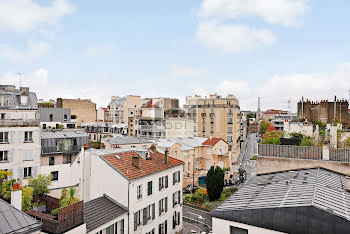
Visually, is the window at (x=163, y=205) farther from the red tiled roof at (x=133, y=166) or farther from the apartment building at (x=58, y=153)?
the apartment building at (x=58, y=153)

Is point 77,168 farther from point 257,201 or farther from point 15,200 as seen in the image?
point 257,201

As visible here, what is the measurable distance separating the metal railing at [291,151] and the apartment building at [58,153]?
21508mm


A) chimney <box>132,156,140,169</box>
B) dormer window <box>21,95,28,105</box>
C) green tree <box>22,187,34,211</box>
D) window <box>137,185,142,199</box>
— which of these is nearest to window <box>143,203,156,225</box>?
window <box>137,185,142,199</box>

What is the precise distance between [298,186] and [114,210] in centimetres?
1206

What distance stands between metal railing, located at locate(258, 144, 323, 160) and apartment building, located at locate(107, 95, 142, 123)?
62.7 meters

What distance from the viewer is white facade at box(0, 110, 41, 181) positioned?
29.1 meters

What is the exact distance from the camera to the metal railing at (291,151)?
58.0 feet

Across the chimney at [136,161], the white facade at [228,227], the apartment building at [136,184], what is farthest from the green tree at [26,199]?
the white facade at [228,227]

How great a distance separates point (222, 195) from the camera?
37594 millimetres

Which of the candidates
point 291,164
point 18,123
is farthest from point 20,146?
point 291,164

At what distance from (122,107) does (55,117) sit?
28021mm

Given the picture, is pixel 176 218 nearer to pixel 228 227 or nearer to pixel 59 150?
pixel 228 227

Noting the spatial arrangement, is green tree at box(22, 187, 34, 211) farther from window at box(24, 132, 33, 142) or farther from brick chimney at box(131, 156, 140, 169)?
window at box(24, 132, 33, 142)

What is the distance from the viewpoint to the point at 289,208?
35.9ft
